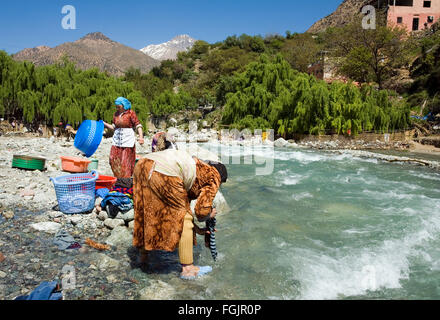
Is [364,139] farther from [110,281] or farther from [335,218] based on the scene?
[110,281]

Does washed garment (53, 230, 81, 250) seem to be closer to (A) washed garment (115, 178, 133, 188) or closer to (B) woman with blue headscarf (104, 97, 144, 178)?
(A) washed garment (115, 178, 133, 188)

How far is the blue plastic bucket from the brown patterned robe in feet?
7.43

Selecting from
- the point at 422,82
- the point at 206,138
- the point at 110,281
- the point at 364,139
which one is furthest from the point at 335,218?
the point at 422,82

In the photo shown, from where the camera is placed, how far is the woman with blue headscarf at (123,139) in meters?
4.23

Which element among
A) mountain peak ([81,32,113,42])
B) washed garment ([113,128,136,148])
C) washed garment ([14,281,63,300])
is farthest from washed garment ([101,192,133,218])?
mountain peak ([81,32,113,42])

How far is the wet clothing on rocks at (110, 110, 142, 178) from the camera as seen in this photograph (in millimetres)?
4250

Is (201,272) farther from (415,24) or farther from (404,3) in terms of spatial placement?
(404,3)

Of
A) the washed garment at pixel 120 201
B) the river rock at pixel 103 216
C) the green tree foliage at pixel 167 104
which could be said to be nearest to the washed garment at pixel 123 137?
the washed garment at pixel 120 201

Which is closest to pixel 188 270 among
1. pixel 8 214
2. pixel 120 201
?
pixel 120 201

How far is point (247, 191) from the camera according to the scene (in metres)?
6.50

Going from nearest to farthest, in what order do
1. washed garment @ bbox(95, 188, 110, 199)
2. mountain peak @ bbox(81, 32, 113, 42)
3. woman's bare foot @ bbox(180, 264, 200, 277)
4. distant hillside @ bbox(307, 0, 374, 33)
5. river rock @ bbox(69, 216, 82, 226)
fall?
1. woman's bare foot @ bbox(180, 264, 200, 277)
2. river rock @ bbox(69, 216, 82, 226)
3. washed garment @ bbox(95, 188, 110, 199)
4. distant hillside @ bbox(307, 0, 374, 33)
5. mountain peak @ bbox(81, 32, 113, 42)

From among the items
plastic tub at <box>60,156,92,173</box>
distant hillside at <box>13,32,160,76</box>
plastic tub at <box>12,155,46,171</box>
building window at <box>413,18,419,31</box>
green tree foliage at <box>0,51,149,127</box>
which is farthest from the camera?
distant hillside at <box>13,32,160,76</box>

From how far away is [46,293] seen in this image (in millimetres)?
1971

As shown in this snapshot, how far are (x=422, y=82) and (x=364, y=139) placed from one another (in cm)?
1363
